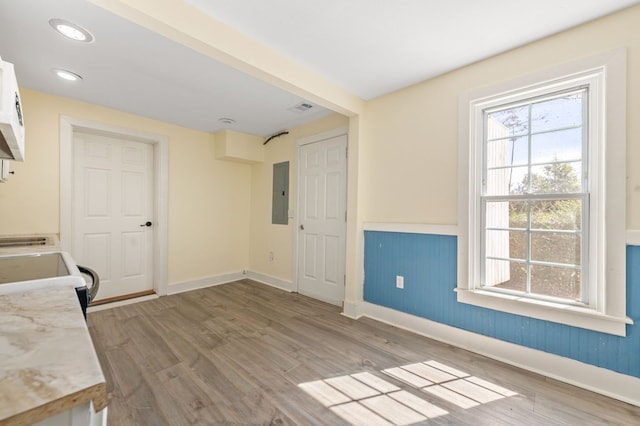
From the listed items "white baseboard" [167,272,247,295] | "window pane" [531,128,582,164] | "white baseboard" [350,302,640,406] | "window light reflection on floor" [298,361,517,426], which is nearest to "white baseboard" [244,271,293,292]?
"white baseboard" [167,272,247,295]

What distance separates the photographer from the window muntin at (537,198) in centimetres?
190

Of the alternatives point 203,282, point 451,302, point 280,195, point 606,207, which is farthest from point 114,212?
point 606,207

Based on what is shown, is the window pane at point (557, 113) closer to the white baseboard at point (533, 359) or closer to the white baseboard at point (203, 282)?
the white baseboard at point (533, 359)

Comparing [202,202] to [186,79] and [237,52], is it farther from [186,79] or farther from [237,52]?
[237,52]

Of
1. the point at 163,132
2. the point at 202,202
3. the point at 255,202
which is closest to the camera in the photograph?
the point at 163,132

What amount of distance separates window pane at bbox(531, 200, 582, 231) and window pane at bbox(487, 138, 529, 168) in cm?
35

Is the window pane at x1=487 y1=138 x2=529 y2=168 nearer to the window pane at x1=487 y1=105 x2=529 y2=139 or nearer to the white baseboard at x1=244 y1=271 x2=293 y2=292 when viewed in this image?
the window pane at x1=487 y1=105 x2=529 y2=139

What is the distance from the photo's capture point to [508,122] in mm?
2209

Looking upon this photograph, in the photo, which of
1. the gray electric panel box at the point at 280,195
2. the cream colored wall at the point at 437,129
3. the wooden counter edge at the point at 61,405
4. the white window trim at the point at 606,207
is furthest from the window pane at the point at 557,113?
the gray electric panel box at the point at 280,195

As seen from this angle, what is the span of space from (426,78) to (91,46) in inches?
106

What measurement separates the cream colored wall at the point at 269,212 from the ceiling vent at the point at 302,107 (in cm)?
39

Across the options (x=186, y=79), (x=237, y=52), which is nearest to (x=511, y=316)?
(x=237, y=52)

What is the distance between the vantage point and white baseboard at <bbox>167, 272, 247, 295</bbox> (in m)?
3.76

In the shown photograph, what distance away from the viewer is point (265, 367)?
200cm
